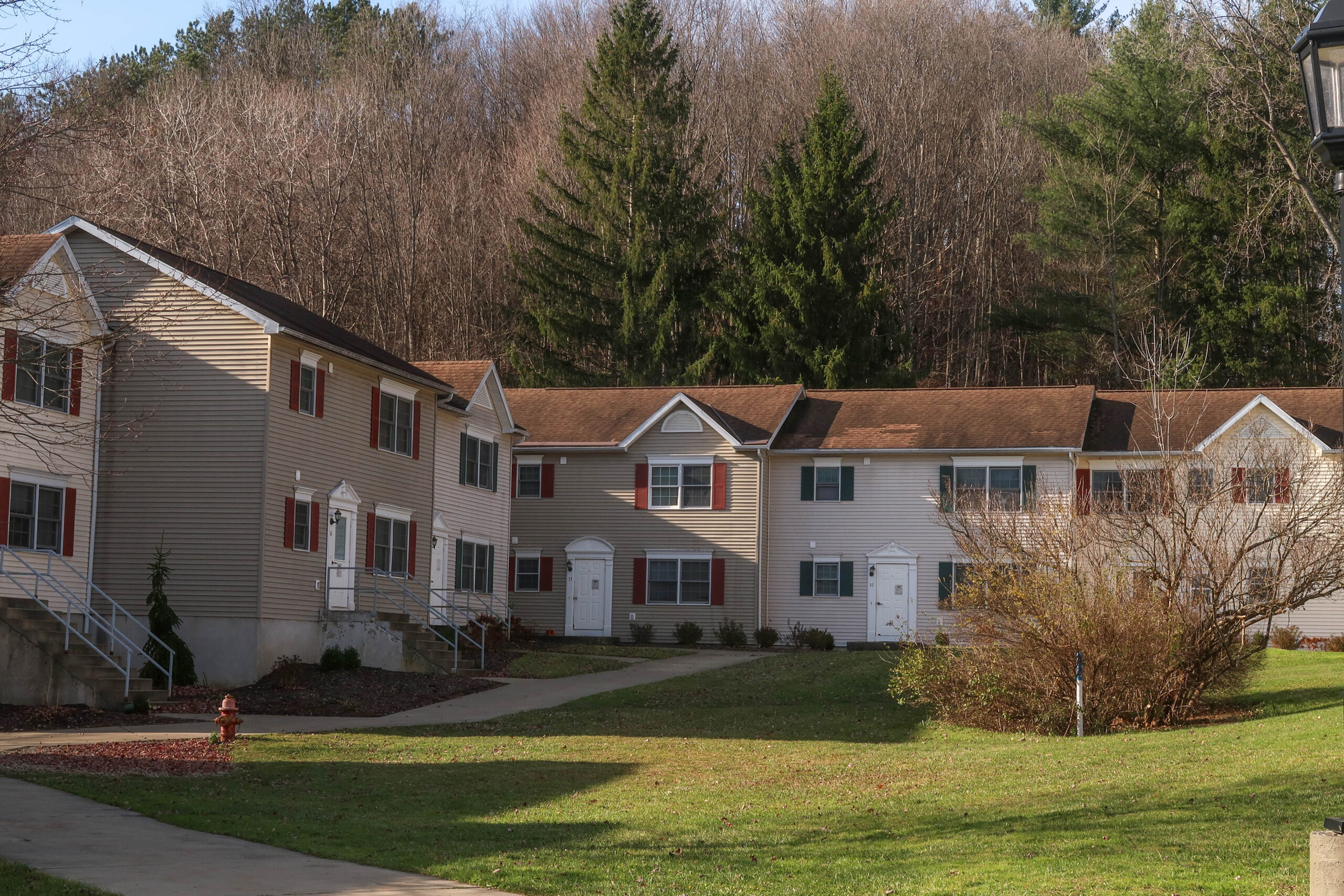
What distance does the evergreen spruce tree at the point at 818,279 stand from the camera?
164ft

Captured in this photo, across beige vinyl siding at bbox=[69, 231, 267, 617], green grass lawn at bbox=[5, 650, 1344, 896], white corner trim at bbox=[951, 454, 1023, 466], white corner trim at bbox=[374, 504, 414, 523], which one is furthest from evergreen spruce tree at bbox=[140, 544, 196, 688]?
white corner trim at bbox=[951, 454, 1023, 466]

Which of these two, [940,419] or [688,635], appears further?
[940,419]

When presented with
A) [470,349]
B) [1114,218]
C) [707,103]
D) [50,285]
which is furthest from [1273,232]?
[50,285]

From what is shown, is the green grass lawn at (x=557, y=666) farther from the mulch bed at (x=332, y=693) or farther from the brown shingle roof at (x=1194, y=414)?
the brown shingle roof at (x=1194, y=414)

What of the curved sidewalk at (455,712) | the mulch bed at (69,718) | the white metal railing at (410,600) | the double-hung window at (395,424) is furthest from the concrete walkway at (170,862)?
the double-hung window at (395,424)

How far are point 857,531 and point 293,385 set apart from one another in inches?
648

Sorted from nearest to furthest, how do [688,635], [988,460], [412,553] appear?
[412,553], [988,460], [688,635]

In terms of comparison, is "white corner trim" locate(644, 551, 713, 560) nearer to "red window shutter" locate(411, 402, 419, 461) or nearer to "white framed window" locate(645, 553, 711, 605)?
"white framed window" locate(645, 553, 711, 605)

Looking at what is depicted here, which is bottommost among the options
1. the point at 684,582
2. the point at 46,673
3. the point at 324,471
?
the point at 46,673

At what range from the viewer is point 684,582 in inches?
1510

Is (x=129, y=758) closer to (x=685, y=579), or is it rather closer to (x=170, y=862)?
(x=170, y=862)

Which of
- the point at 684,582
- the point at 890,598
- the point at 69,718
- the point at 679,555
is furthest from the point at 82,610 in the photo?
the point at 890,598

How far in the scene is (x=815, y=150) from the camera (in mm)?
52000

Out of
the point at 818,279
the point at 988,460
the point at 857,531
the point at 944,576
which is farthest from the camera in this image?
the point at 818,279
